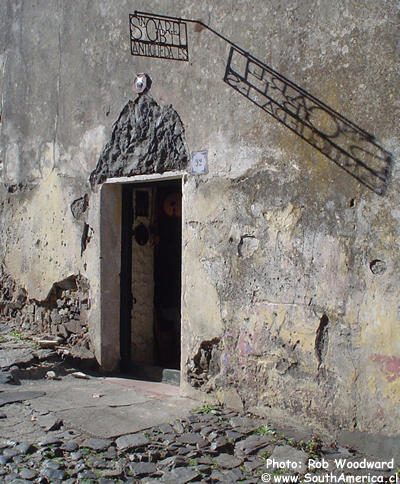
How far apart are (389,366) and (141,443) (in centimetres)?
160

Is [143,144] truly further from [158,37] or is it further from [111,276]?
[111,276]

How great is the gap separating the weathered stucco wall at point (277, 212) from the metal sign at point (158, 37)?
80mm

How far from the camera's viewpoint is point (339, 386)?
4.00m

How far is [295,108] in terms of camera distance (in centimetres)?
427

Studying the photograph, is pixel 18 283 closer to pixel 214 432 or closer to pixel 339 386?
pixel 214 432

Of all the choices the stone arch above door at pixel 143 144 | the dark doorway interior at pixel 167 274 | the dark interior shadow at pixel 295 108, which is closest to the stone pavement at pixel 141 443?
the dark doorway interior at pixel 167 274

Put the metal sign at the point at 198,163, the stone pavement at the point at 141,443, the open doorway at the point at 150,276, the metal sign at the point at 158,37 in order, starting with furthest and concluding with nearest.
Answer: the open doorway at the point at 150,276 → the metal sign at the point at 158,37 → the metal sign at the point at 198,163 → the stone pavement at the point at 141,443

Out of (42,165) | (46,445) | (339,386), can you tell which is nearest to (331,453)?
(339,386)

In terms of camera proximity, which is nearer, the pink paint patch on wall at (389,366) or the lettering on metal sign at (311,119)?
the pink paint patch on wall at (389,366)

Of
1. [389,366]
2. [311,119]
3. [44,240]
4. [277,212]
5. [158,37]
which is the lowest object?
[389,366]

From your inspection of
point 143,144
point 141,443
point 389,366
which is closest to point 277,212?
point 389,366

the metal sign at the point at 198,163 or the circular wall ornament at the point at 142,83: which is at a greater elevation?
the circular wall ornament at the point at 142,83

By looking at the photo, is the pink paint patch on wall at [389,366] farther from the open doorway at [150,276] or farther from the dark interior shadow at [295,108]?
the open doorway at [150,276]

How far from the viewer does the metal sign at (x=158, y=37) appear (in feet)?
16.4
